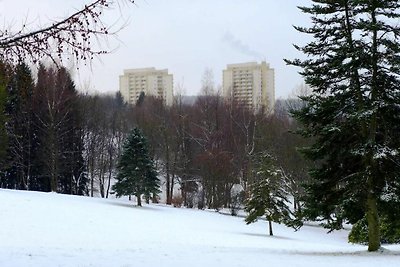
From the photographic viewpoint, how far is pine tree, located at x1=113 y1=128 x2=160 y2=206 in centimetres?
3572

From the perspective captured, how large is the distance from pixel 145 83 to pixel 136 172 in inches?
2294

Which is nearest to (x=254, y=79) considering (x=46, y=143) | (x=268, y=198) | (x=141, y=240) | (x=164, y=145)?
(x=164, y=145)

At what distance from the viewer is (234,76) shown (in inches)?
3349

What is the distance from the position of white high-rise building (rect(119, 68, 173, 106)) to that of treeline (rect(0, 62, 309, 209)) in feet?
112

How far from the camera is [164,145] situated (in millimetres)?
49531

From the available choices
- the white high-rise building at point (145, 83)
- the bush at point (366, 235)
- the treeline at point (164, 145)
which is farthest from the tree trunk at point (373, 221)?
the white high-rise building at point (145, 83)

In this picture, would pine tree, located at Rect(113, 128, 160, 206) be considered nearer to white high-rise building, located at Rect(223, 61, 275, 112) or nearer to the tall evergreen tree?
the tall evergreen tree

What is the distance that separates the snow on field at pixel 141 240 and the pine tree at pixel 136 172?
225cm

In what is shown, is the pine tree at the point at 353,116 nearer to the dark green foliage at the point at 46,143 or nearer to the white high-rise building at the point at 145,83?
the dark green foliage at the point at 46,143

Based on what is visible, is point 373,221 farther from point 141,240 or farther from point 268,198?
point 268,198

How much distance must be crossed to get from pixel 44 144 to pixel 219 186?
1553 cm

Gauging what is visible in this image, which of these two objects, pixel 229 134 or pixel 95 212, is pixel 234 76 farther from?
pixel 95 212

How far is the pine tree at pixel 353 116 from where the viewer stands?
13.6 metres

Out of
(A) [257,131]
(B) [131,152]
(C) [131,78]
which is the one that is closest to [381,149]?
(B) [131,152]
